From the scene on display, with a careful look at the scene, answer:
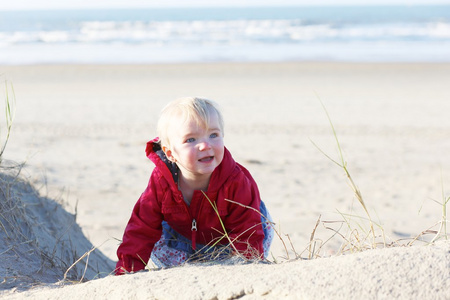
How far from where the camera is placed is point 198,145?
8.96 feet

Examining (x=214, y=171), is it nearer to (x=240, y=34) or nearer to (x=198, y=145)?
(x=198, y=145)

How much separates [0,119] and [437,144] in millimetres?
7000

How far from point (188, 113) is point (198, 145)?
159 millimetres

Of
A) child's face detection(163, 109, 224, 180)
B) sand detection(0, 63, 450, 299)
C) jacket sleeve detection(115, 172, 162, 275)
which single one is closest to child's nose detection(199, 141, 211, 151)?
child's face detection(163, 109, 224, 180)

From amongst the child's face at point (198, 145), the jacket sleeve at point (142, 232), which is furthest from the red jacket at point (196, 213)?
the child's face at point (198, 145)

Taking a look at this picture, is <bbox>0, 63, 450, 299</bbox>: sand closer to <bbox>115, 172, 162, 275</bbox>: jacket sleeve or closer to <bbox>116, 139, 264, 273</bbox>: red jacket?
<bbox>116, 139, 264, 273</bbox>: red jacket

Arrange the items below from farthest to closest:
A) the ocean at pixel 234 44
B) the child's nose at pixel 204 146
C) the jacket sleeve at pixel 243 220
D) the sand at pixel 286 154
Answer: the ocean at pixel 234 44 → the jacket sleeve at pixel 243 220 → the child's nose at pixel 204 146 → the sand at pixel 286 154

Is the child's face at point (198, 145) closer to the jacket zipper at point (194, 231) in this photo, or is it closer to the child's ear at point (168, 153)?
the child's ear at point (168, 153)

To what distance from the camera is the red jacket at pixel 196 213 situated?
2.86 meters

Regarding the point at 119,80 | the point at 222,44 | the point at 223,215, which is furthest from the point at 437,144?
the point at 222,44

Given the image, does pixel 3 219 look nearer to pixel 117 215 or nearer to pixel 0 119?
pixel 117 215

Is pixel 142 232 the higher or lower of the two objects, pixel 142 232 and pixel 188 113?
the lower

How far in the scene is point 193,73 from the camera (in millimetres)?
16688

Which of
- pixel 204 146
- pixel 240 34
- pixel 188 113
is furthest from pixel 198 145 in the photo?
pixel 240 34
